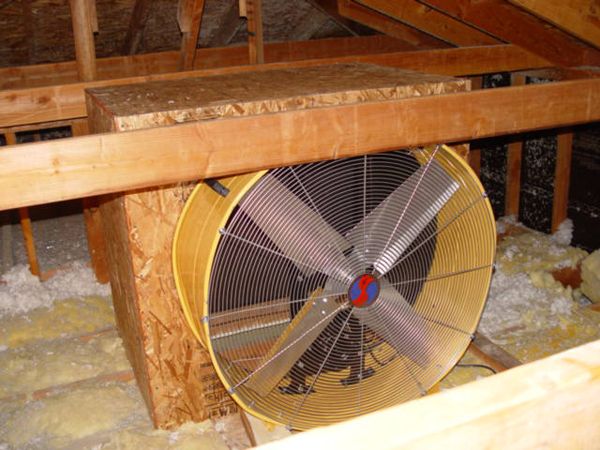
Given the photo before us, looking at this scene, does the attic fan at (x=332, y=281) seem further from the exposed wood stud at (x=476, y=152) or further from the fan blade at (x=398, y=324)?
the exposed wood stud at (x=476, y=152)

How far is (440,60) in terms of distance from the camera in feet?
13.2

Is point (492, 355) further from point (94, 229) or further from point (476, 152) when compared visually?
point (94, 229)

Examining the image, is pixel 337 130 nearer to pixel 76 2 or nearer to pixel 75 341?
pixel 76 2

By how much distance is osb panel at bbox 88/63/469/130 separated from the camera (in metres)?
2.25

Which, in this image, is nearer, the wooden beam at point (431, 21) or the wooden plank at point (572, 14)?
the wooden plank at point (572, 14)

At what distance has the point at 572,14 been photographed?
9.41 feet

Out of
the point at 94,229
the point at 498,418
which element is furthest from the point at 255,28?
the point at 498,418

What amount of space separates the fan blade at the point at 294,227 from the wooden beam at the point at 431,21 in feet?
6.49

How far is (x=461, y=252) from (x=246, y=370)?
3.37 ft

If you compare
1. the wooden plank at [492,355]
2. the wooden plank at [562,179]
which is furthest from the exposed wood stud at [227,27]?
the wooden plank at [492,355]

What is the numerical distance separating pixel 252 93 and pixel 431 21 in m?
2.11

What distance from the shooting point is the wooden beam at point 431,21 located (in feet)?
12.6

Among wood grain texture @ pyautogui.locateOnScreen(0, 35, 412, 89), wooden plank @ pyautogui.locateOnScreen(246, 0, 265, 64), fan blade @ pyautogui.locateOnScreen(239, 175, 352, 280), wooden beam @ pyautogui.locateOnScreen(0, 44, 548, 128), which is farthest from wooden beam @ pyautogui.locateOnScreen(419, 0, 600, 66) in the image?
wood grain texture @ pyautogui.locateOnScreen(0, 35, 412, 89)

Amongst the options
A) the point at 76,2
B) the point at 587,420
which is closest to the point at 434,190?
the point at 587,420
